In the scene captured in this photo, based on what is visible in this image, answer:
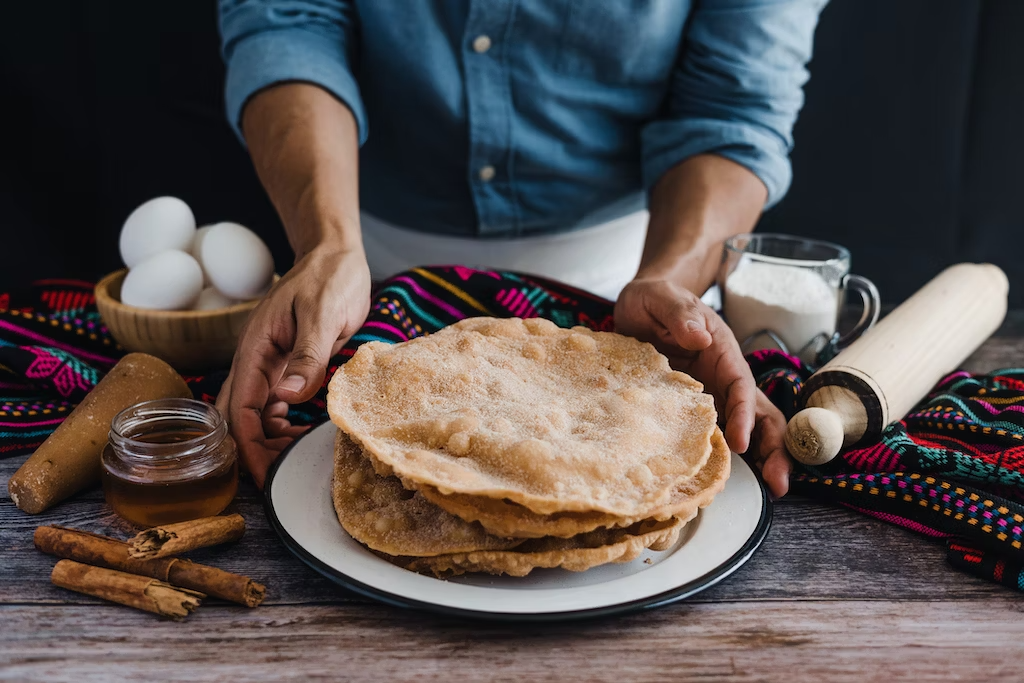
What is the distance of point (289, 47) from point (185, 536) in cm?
105

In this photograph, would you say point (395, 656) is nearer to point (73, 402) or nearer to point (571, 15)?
point (73, 402)

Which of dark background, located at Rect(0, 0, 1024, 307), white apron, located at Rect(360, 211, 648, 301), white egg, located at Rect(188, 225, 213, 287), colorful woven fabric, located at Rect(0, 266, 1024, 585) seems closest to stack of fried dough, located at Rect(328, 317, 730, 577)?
colorful woven fabric, located at Rect(0, 266, 1024, 585)

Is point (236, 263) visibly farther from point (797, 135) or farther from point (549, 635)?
point (797, 135)

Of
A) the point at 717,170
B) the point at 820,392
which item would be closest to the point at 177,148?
the point at 717,170

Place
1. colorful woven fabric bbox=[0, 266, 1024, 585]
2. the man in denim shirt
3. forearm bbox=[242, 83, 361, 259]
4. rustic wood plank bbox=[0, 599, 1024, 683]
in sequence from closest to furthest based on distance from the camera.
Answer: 1. rustic wood plank bbox=[0, 599, 1024, 683]
2. colorful woven fabric bbox=[0, 266, 1024, 585]
3. forearm bbox=[242, 83, 361, 259]
4. the man in denim shirt

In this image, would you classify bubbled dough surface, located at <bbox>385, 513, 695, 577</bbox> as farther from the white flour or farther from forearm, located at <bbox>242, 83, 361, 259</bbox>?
the white flour

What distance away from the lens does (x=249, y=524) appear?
3.36ft

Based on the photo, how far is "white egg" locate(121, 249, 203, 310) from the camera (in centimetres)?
141

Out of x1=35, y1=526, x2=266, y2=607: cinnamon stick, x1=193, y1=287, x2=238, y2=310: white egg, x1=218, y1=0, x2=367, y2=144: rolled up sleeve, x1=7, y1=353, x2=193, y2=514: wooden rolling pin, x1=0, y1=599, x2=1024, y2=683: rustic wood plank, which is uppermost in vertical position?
x1=218, y1=0, x2=367, y2=144: rolled up sleeve

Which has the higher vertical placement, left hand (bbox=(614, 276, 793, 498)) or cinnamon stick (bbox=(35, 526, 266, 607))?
left hand (bbox=(614, 276, 793, 498))

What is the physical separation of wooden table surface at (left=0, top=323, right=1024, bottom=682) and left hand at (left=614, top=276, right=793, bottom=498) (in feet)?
0.54

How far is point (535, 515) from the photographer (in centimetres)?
83

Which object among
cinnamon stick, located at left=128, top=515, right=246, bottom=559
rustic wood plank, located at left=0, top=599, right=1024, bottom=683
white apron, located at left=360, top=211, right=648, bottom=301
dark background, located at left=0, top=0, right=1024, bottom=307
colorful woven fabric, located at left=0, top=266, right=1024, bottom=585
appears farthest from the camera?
dark background, located at left=0, top=0, right=1024, bottom=307

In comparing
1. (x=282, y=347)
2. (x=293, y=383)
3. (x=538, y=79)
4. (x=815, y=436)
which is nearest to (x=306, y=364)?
(x=293, y=383)
